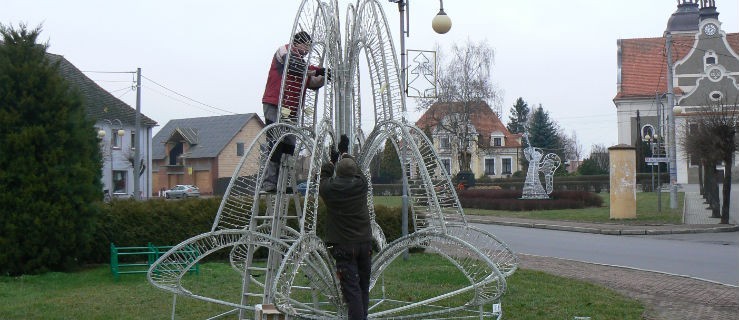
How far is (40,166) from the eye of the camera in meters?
14.1

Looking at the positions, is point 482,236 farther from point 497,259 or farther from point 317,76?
point 317,76

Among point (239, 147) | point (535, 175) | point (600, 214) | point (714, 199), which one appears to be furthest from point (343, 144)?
point (239, 147)

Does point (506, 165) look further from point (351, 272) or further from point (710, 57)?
point (351, 272)

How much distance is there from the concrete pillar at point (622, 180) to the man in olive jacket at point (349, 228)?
21.3m

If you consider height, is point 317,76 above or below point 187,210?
above

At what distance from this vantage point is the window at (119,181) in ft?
165

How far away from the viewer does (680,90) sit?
6588cm

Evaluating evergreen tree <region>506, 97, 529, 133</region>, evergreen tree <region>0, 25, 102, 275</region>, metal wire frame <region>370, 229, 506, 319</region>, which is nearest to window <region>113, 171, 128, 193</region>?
evergreen tree <region>0, 25, 102, 275</region>

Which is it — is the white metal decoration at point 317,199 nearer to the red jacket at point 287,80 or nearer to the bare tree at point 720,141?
the red jacket at point 287,80

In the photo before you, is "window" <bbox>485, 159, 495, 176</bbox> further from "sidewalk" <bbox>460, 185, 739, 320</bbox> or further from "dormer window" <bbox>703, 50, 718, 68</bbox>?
"sidewalk" <bbox>460, 185, 739, 320</bbox>

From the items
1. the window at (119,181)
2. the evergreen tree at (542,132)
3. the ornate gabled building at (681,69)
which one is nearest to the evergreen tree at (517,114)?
the evergreen tree at (542,132)

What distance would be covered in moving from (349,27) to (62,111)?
300 inches

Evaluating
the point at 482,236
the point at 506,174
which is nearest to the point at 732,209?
the point at 482,236

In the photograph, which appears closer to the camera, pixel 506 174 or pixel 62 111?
pixel 62 111
